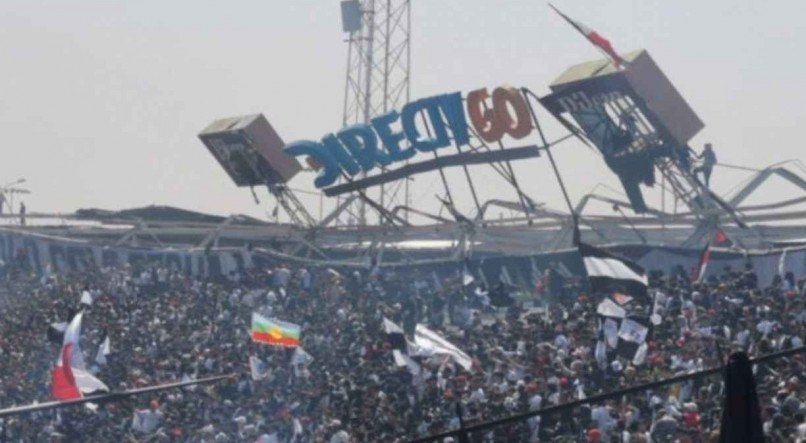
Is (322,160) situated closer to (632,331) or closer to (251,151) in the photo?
(251,151)

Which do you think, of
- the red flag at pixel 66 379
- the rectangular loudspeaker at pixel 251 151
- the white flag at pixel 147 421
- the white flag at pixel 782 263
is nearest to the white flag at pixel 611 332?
the white flag at pixel 782 263

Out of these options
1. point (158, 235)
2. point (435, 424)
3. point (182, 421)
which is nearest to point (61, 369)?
point (435, 424)

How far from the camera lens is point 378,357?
24891 mm

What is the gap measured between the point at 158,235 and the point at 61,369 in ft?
82.9

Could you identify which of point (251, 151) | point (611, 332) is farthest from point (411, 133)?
point (611, 332)

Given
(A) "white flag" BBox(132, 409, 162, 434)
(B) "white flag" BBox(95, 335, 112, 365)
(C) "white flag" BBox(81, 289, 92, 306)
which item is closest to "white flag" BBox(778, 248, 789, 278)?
(A) "white flag" BBox(132, 409, 162, 434)

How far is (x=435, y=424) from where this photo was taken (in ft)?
62.4

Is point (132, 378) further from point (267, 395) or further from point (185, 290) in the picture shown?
point (185, 290)

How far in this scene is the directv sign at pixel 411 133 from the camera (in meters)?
31.0

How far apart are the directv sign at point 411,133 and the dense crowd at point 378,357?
243cm

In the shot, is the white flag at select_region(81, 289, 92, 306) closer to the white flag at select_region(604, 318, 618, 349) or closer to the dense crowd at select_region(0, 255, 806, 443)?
the dense crowd at select_region(0, 255, 806, 443)

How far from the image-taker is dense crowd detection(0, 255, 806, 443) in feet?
51.0

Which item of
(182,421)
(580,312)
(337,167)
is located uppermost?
(337,167)

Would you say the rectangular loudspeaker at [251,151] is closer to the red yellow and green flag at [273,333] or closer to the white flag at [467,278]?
the white flag at [467,278]
